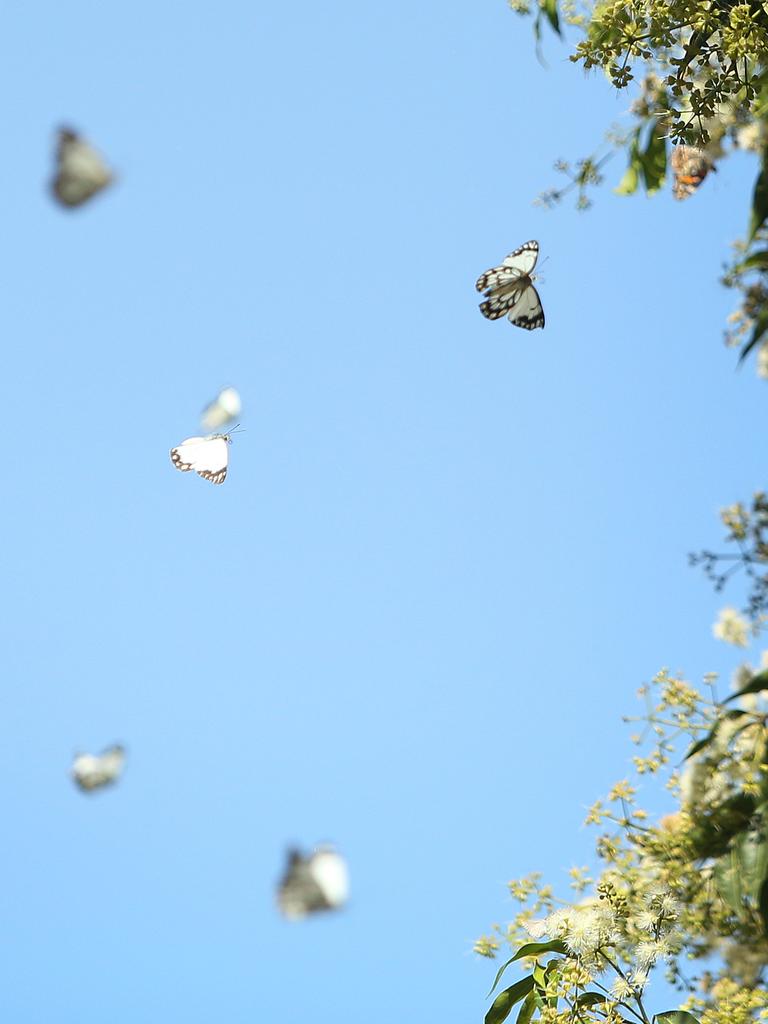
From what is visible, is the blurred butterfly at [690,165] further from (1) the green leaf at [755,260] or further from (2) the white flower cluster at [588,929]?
(2) the white flower cluster at [588,929]

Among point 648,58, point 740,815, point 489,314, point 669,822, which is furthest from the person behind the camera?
point 489,314

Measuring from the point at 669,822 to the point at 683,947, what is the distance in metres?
0.32

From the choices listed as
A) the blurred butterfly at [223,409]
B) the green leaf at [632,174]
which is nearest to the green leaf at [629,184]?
the green leaf at [632,174]

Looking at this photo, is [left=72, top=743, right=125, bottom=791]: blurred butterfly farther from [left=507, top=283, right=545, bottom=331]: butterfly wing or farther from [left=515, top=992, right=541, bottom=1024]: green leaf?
[left=507, top=283, right=545, bottom=331]: butterfly wing

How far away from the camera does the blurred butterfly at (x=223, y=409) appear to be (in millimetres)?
3922

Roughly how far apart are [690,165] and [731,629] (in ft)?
6.03

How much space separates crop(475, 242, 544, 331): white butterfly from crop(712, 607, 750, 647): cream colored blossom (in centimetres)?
168

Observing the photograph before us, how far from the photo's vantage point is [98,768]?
3.26 m

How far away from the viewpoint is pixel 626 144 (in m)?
3.74

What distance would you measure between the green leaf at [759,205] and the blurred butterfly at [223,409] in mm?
2200

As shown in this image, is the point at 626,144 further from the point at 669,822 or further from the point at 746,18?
the point at 669,822

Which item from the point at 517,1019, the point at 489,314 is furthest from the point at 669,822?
the point at 489,314

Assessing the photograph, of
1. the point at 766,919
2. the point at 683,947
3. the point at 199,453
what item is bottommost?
the point at 766,919

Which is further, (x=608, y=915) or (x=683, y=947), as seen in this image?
(x=608, y=915)
